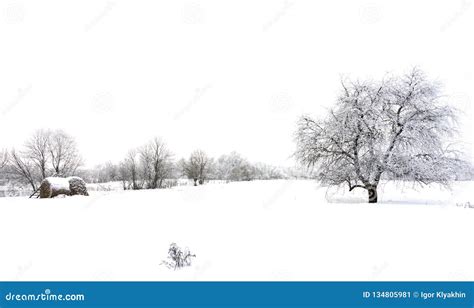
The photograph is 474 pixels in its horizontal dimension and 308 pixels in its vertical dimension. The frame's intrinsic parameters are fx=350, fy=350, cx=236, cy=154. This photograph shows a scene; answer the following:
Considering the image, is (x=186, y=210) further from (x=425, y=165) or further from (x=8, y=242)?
(x=425, y=165)

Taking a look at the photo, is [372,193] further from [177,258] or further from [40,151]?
[40,151]

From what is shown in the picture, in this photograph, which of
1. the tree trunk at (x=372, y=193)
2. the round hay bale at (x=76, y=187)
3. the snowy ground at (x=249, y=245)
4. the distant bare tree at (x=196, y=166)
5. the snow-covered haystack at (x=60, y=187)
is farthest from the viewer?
the distant bare tree at (x=196, y=166)

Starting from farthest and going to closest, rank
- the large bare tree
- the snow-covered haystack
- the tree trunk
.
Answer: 1. the snow-covered haystack
2. the tree trunk
3. the large bare tree

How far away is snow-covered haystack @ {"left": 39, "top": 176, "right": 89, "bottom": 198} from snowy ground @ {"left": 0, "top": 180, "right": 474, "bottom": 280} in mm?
16310

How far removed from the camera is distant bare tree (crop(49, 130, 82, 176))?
197 feet

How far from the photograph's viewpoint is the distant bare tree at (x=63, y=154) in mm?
60156

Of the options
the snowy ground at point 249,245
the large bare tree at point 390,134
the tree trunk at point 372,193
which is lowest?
the snowy ground at point 249,245

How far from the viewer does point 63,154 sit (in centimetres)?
6069

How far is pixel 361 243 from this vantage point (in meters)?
9.44

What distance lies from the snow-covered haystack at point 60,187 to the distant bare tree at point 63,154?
108 ft

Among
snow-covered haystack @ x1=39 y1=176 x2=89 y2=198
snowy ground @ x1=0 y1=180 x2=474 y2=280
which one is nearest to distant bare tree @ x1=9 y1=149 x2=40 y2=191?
snow-covered haystack @ x1=39 y1=176 x2=89 y2=198

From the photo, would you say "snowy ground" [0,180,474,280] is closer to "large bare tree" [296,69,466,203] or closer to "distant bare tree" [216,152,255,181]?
"large bare tree" [296,69,466,203]

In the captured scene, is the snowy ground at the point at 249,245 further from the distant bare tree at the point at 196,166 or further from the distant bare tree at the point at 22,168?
the distant bare tree at the point at 196,166

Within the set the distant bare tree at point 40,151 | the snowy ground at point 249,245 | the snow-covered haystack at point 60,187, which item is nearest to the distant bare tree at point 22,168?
the distant bare tree at point 40,151
